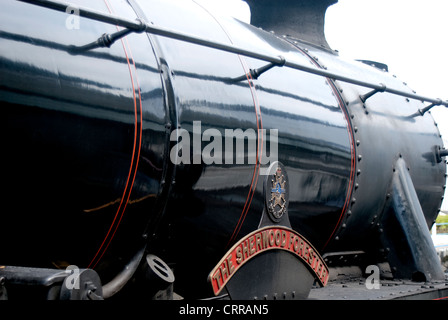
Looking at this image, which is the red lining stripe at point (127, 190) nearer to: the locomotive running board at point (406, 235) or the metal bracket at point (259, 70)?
the metal bracket at point (259, 70)

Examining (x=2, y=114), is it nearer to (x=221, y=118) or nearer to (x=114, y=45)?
(x=114, y=45)

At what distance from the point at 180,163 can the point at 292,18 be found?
113 inches

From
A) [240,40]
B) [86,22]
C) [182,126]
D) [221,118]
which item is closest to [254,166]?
[221,118]

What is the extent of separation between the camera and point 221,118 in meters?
3.39

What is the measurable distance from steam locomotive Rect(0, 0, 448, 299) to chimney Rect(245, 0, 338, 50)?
44 centimetres

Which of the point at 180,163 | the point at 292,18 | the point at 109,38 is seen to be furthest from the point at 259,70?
the point at 292,18

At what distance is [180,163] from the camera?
3127 millimetres

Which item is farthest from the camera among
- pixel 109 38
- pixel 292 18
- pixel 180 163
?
pixel 292 18

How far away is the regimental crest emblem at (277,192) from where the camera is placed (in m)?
3.62

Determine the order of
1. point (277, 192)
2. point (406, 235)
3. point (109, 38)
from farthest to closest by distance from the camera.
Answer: point (406, 235) → point (277, 192) → point (109, 38)

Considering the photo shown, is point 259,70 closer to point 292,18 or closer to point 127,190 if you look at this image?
point 127,190

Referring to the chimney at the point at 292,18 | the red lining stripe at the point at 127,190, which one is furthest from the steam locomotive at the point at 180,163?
the chimney at the point at 292,18
